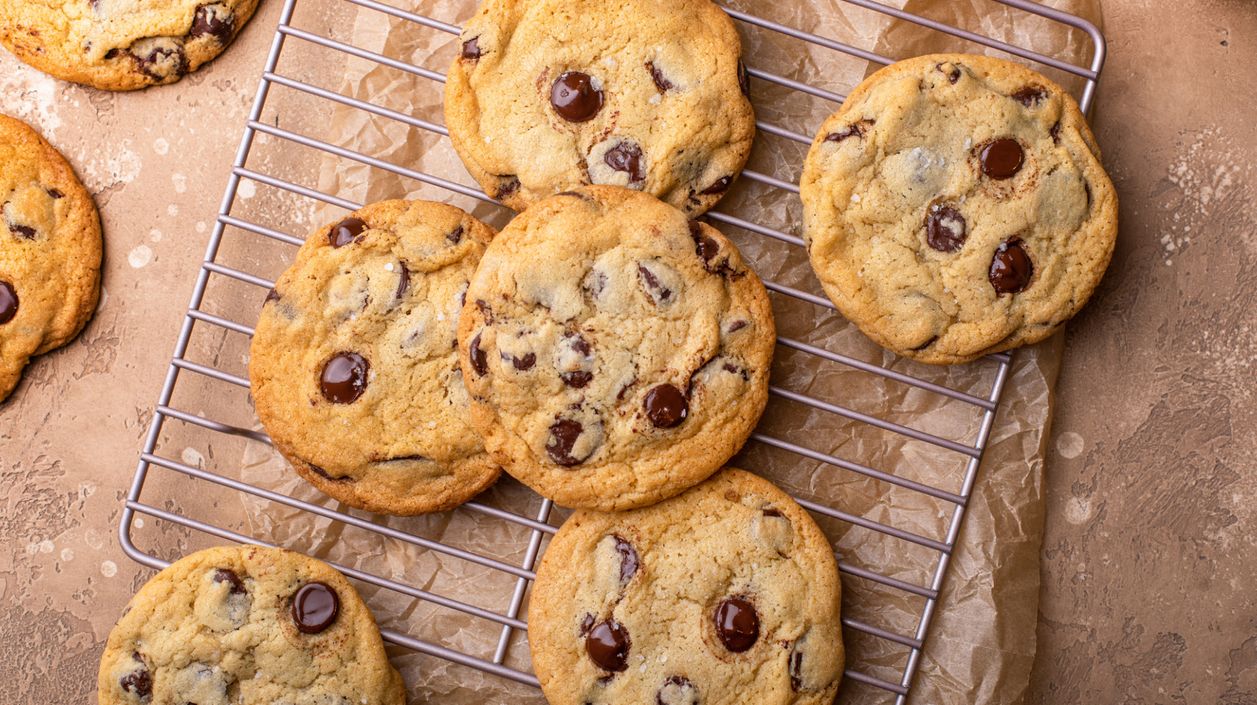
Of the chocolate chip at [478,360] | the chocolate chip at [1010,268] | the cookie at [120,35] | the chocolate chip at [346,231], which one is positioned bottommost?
the chocolate chip at [478,360]

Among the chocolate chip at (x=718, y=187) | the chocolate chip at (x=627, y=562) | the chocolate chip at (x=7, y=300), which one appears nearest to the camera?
the chocolate chip at (x=627, y=562)

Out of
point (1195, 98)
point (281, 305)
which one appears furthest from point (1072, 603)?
point (281, 305)

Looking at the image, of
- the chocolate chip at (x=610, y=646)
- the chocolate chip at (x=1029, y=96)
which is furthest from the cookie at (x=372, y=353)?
the chocolate chip at (x=1029, y=96)

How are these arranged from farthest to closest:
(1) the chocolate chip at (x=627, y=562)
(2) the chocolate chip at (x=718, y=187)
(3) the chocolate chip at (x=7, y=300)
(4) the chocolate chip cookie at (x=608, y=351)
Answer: (3) the chocolate chip at (x=7, y=300) < (2) the chocolate chip at (x=718, y=187) < (1) the chocolate chip at (x=627, y=562) < (4) the chocolate chip cookie at (x=608, y=351)

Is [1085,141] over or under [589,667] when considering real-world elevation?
over

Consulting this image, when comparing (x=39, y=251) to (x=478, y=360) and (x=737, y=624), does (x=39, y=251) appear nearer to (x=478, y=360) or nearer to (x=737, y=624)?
(x=478, y=360)

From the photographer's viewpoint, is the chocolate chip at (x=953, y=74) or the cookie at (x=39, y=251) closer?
the chocolate chip at (x=953, y=74)

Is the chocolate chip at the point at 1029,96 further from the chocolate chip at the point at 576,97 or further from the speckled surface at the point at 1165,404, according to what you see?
the chocolate chip at the point at 576,97

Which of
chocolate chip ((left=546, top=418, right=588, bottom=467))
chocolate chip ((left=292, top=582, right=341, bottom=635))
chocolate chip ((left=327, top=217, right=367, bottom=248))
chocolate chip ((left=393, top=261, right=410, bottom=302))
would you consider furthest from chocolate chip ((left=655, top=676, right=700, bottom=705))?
chocolate chip ((left=327, top=217, right=367, bottom=248))

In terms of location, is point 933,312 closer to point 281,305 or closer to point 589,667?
point 589,667
